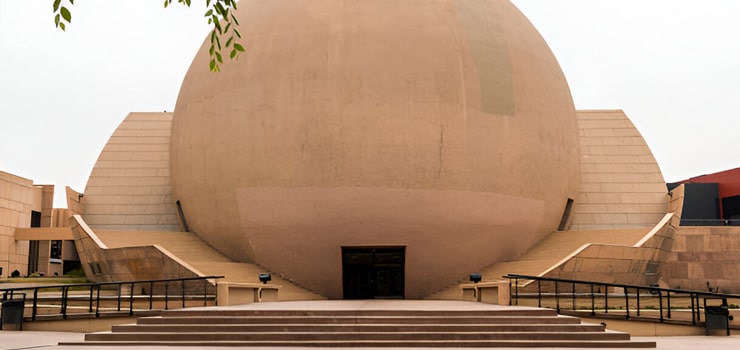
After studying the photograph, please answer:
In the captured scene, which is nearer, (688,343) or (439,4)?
(688,343)

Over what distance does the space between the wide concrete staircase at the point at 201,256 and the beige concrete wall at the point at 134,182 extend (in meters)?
2.97

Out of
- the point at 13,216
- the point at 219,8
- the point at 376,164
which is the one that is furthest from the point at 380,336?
the point at 13,216

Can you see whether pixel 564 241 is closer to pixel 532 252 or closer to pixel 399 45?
pixel 532 252

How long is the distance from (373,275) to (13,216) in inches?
902

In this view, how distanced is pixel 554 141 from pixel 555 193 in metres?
1.89

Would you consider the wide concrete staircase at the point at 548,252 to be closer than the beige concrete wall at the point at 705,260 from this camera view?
Yes

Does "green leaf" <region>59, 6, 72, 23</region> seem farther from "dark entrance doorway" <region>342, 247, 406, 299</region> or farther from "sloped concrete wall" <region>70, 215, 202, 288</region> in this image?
"dark entrance doorway" <region>342, 247, 406, 299</region>

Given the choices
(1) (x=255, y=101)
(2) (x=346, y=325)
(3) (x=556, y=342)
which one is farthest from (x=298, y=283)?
(3) (x=556, y=342)

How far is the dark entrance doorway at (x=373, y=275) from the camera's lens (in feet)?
82.3

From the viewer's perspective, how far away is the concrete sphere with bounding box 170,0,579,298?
2378cm

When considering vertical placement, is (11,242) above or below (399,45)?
below

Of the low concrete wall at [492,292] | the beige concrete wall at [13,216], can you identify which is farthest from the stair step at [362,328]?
the beige concrete wall at [13,216]

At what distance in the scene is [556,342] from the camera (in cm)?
1228

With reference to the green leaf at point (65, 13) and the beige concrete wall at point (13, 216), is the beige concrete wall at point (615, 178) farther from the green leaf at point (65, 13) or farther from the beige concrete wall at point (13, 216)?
the beige concrete wall at point (13, 216)
